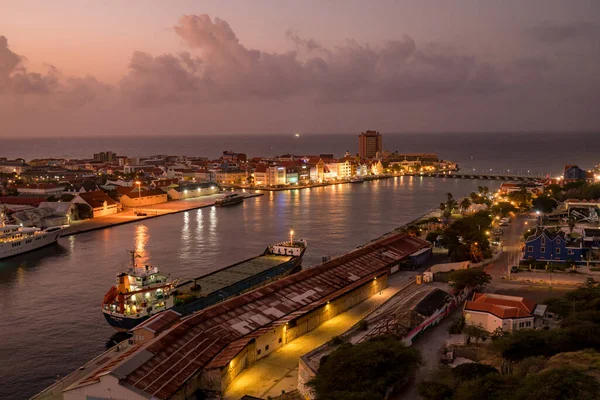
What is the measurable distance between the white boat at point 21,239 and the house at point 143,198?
9.87 metres

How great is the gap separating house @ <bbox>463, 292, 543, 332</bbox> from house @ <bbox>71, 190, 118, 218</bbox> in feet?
74.2

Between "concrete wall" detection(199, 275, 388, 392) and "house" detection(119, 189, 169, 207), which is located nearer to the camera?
"concrete wall" detection(199, 275, 388, 392)

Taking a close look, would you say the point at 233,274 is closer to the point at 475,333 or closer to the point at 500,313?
the point at 475,333

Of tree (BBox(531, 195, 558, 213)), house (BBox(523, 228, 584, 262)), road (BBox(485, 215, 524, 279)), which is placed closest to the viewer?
road (BBox(485, 215, 524, 279))

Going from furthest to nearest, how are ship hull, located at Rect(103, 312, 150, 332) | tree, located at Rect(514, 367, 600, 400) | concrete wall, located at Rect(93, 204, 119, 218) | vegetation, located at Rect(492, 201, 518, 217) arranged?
concrete wall, located at Rect(93, 204, 119, 218)
vegetation, located at Rect(492, 201, 518, 217)
ship hull, located at Rect(103, 312, 150, 332)
tree, located at Rect(514, 367, 600, 400)

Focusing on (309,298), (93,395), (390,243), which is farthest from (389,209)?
(93,395)

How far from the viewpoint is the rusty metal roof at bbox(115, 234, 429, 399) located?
8727 mm

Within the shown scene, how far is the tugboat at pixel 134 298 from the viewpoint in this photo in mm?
12453

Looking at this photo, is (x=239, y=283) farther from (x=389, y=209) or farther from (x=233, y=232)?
(x=389, y=209)

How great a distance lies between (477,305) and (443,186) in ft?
125

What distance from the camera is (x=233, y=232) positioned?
2492 cm

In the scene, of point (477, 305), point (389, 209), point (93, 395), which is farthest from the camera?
point (389, 209)

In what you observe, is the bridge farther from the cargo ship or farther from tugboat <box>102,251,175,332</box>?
tugboat <box>102,251,175,332</box>

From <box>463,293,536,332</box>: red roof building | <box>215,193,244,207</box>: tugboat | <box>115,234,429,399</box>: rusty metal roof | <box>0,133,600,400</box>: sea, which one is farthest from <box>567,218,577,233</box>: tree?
<box>215,193,244,207</box>: tugboat
